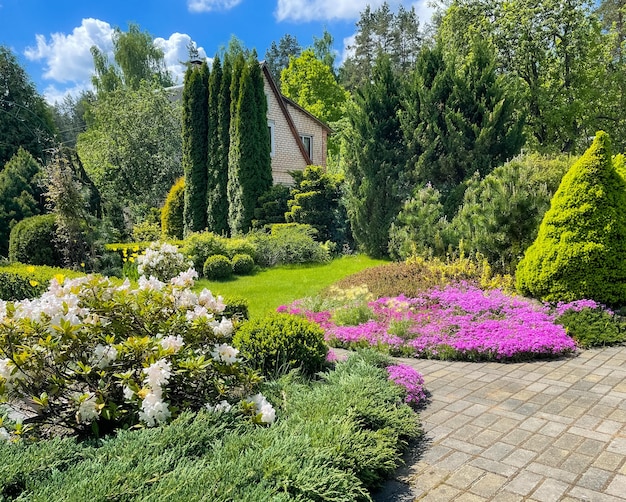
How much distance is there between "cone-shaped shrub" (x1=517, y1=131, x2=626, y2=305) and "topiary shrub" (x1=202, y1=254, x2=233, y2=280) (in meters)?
6.73

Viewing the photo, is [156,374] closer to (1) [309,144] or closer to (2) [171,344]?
(2) [171,344]

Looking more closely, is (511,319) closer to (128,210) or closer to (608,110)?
(608,110)

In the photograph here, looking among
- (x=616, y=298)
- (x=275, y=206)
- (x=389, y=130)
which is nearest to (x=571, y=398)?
(x=616, y=298)

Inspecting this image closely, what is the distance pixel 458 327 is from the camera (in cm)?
585

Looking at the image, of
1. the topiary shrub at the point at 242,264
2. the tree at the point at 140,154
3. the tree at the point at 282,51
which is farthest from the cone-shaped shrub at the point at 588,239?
the tree at the point at 282,51

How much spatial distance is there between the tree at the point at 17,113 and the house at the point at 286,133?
6133 millimetres

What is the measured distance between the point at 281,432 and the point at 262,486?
25.5 inches

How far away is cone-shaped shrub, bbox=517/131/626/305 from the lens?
621 centimetres

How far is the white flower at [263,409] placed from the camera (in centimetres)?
293

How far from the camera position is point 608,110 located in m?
15.3

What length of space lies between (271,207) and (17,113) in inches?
416

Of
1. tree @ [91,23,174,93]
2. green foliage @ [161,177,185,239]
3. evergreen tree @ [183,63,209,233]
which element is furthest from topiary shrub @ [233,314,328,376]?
tree @ [91,23,174,93]

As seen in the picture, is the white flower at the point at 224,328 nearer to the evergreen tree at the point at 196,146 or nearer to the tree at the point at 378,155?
the tree at the point at 378,155

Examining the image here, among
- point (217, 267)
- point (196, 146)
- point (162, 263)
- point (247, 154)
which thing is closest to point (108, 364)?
point (162, 263)
